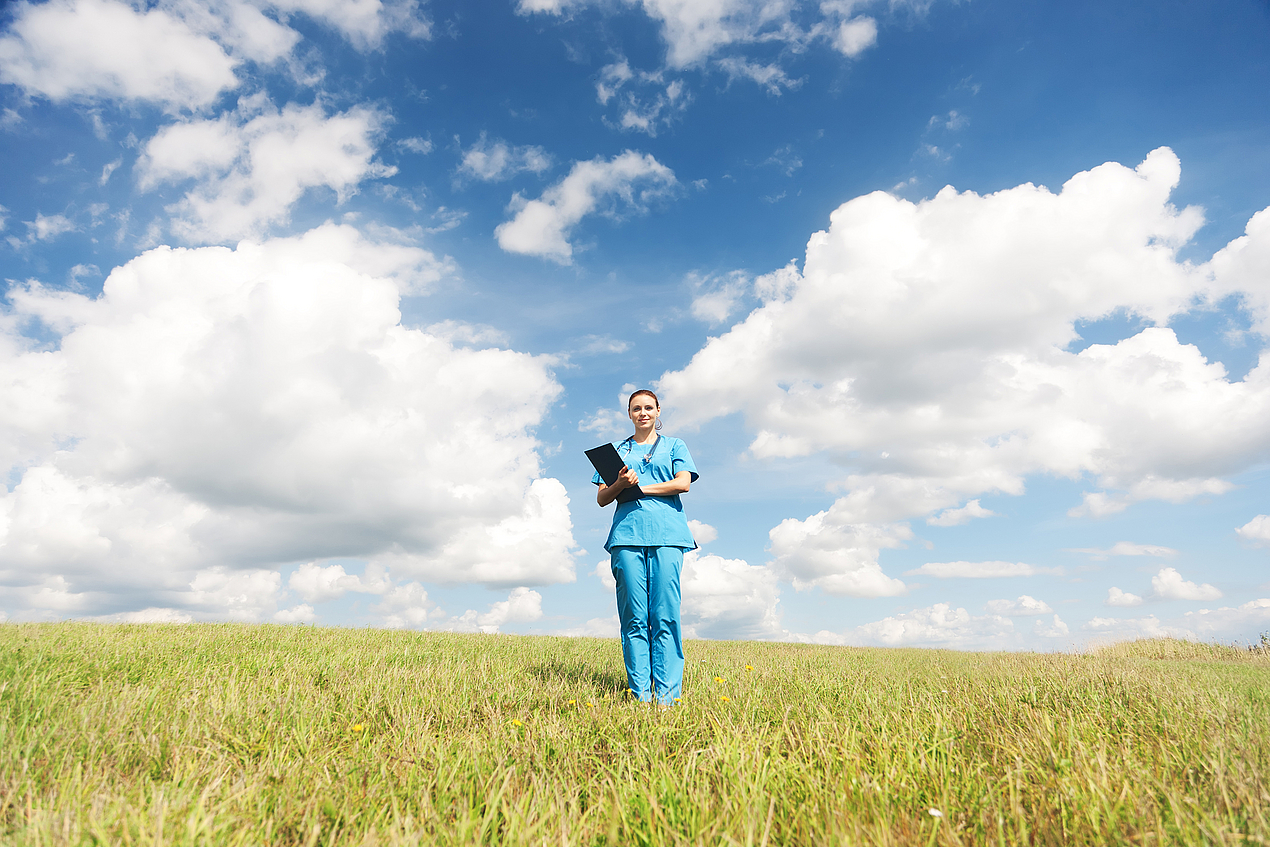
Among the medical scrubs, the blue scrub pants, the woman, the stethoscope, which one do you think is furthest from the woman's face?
the blue scrub pants

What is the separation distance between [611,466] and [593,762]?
2.53 meters

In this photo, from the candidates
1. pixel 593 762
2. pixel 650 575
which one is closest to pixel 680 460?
pixel 650 575

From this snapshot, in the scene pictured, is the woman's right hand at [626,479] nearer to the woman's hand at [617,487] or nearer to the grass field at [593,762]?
the woman's hand at [617,487]

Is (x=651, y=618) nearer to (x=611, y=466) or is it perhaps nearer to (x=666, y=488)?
(x=666, y=488)

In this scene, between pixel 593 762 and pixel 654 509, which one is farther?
pixel 654 509

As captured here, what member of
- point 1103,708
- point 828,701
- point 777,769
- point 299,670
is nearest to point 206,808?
point 777,769

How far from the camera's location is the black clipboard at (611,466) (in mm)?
5285

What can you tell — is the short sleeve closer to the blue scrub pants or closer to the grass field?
the blue scrub pants

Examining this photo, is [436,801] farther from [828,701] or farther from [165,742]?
[828,701]

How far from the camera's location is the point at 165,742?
10.9ft

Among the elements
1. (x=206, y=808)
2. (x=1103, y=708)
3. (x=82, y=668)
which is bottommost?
(x=1103, y=708)

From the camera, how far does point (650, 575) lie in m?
5.33

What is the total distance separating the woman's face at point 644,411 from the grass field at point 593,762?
→ 233 cm

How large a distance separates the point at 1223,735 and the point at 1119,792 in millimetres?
1215
